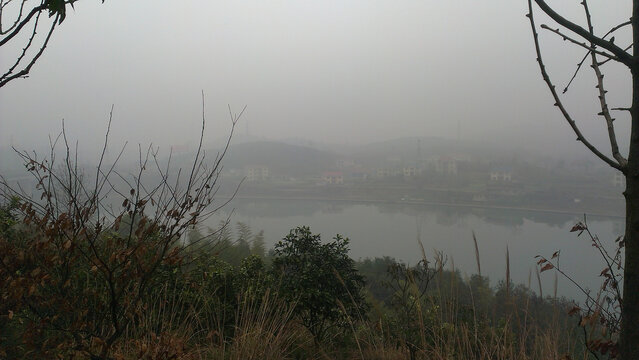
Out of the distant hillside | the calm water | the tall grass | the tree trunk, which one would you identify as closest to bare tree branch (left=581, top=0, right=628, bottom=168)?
the tree trunk

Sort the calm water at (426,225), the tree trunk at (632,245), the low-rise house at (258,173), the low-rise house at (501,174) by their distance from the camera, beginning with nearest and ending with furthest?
the tree trunk at (632,245)
the calm water at (426,225)
the low-rise house at (258,173)
the low-rise house at (501,174)

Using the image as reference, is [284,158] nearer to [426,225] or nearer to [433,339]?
[426,225]

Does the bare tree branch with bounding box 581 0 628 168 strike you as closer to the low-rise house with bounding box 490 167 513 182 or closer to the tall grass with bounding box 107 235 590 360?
the tall grass with bounding box 107 235 590 360

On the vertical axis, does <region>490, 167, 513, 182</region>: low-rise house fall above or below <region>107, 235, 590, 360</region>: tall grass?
above

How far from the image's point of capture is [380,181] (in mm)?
17188

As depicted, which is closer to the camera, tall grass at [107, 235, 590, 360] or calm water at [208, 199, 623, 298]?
tall grass at [107, 235, 590, 360]

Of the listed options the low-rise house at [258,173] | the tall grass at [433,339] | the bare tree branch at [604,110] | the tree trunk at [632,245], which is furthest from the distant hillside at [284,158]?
the tree trunk at [632,245]

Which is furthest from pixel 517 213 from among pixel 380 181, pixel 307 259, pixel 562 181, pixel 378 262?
pixel 307 259

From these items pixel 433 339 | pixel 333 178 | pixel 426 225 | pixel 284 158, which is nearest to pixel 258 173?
pixel 333 178

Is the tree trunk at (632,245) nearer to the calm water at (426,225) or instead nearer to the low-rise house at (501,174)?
the calm water at (426,225)

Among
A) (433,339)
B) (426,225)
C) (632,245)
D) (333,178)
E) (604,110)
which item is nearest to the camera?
(632,245)

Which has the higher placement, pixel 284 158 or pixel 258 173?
pixel 284 158

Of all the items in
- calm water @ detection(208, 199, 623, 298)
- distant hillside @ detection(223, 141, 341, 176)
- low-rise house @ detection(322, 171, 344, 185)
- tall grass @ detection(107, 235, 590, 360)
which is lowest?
calm water @ detection(208, 199, 623, 298)

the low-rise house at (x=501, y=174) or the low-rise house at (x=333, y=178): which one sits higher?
the low-rise house at (x=501, y=174)
